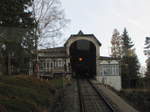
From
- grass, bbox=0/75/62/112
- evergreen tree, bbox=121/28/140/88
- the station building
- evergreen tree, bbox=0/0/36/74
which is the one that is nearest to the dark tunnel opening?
the station building

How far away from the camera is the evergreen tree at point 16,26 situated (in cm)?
2400

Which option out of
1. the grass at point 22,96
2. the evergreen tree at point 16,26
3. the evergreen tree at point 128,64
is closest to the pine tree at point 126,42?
the evergreen tree at point 128,64

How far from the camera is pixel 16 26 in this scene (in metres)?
25.7

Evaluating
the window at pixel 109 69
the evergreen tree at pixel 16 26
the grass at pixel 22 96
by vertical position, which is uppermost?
the evergreen tree at pixel 16 26

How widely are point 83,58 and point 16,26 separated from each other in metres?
22.8

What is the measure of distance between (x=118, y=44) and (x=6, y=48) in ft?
138

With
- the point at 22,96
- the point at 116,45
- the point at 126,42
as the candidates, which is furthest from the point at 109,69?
the point at 126,42

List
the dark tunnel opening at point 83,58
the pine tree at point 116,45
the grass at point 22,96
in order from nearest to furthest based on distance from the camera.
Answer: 1. the grass at point 22,96
2. the dark tunnel opening at point 83,58
3. the pine tree at point 116,45

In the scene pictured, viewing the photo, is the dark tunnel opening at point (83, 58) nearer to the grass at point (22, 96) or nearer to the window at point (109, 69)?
the window at point (109, 69)

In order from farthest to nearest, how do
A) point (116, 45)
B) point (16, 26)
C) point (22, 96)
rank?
point (116, 45) → point (16, 26) → point (22, 96)

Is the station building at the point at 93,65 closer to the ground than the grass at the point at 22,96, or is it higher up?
higher up

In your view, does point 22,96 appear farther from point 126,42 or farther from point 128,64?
point 126,42

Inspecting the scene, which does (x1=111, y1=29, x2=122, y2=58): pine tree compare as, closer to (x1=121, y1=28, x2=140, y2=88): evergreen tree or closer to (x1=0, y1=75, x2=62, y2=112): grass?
(x1=121, y1=28, x2=140, y2=88): evergreen tree

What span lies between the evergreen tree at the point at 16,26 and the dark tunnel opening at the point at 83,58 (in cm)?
1644
